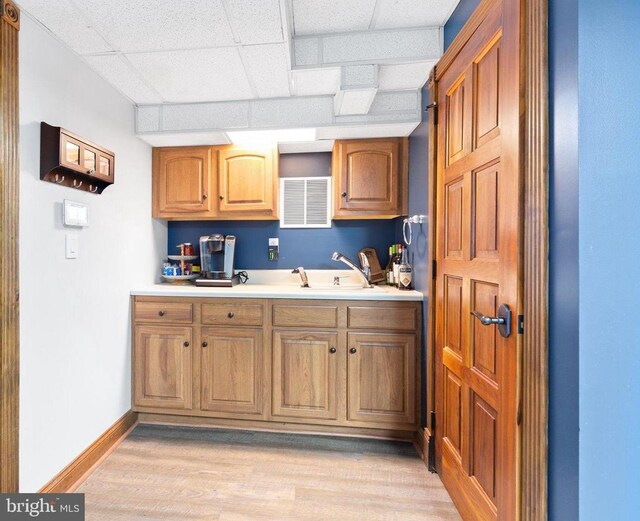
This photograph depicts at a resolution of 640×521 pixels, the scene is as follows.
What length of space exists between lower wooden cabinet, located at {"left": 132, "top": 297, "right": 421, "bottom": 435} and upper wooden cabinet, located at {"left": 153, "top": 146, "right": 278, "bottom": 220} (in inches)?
29.4

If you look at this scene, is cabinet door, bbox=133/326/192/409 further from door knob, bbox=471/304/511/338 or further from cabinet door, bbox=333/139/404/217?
door knob, bbox=471/304/511/338

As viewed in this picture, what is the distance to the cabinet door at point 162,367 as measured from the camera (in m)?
2.21

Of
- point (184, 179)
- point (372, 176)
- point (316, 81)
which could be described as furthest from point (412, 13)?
point (184, 179)

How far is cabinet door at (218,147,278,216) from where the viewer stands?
8.20ft

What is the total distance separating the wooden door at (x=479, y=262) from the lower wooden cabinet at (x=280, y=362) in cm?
38

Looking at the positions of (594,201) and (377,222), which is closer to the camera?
(594,201)

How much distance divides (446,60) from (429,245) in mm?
930

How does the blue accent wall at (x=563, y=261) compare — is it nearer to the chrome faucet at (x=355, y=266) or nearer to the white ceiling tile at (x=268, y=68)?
the white ceiling tile at (x=268, y=68)

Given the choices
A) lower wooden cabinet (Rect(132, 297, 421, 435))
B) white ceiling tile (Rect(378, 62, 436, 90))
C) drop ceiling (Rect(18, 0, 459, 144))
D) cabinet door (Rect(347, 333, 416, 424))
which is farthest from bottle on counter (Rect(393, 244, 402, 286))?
white ceiling tile (Rect(378, 62, 436, 90))

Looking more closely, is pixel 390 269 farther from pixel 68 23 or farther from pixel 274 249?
pixel 68 23

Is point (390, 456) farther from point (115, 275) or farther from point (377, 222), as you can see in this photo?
point (115, 275)

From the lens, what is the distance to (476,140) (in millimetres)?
1328

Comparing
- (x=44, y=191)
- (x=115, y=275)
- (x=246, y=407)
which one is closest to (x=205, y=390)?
(x=246, y=407)

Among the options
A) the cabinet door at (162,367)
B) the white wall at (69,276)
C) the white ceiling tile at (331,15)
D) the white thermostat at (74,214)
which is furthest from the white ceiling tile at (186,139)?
the cabinet door at (162,367)
